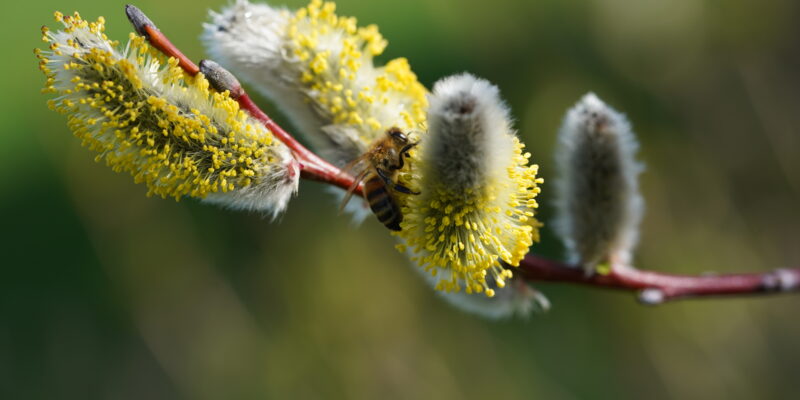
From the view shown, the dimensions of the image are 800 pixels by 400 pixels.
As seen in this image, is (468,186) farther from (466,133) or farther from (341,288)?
A: (341,288)

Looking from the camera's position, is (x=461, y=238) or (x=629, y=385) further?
(x=629, y=385)

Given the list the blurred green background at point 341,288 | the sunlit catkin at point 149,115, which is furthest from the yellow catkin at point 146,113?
the blurred green background at point 341,288

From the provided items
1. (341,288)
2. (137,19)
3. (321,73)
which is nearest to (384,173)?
(321,73)

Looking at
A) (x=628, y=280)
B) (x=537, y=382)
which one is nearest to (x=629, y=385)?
(x=537, y=382)

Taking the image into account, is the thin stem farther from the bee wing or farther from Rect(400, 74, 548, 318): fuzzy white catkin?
the bee wing

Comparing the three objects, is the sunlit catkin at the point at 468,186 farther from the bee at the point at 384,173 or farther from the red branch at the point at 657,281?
the red branch at the point at 657,281

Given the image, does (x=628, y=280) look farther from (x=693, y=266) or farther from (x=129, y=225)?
(x=129, y=225)

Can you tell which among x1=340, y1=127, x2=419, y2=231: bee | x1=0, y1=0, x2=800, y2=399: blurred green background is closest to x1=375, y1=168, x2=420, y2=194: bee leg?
x1=340, y1=127, x2=419, y2=231: bee
